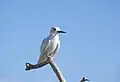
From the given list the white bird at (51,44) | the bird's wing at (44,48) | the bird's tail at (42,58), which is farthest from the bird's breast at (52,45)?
the bird's tail at (42,58)

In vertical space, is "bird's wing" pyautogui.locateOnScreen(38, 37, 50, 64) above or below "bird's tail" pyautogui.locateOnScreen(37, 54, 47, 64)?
above

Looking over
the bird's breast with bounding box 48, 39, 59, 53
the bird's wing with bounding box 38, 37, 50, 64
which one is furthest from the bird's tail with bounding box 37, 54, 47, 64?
the bird's breast with bounding box 48, 39, 59, 53

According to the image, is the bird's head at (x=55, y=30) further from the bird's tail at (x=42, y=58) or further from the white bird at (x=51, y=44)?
the bird's tail at (x=42, y=58)

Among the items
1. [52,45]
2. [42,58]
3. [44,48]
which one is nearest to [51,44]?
[52,45]

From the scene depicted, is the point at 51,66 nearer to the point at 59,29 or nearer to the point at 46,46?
the point at 46,46

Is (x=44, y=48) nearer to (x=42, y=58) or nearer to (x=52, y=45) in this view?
(x=52, y=45)

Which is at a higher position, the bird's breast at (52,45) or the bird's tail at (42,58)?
the bird's breast at (52,45)

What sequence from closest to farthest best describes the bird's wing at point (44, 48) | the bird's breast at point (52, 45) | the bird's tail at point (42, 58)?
the bird's tail at point (42, 58) → the bird's wing at point (44, 48) → the bird's breast at point (52, 45)

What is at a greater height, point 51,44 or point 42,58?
point 51,44

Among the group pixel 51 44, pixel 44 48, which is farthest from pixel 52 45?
pixel 44 48

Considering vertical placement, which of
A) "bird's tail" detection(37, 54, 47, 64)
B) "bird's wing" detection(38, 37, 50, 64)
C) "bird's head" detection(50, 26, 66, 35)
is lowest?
"bird's tail" detection(37, 54, 47, 64)

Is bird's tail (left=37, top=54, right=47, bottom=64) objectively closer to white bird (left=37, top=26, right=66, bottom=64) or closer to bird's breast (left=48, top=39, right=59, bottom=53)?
white bird (left=37, top=26, right=66, bottom=64)

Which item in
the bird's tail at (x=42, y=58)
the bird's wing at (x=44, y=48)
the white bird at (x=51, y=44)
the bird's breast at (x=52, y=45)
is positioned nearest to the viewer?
the bird's tail at (x=42, y=58)

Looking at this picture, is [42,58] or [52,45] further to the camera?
[52,45]
